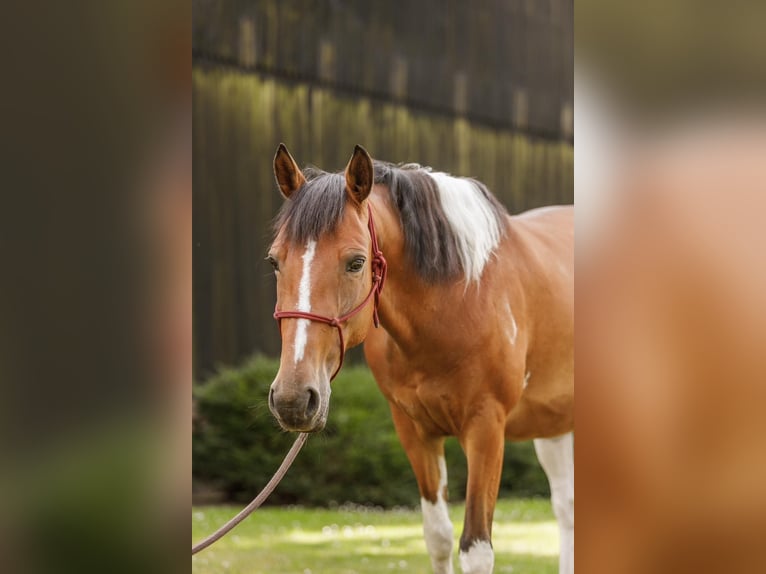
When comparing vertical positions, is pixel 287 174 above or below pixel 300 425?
above

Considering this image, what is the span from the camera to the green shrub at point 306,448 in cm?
616

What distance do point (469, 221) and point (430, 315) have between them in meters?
0.37

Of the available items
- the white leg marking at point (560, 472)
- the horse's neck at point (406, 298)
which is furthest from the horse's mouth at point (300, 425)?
the white leg marking at point (560, 472)

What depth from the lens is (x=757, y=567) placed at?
2.47 ft

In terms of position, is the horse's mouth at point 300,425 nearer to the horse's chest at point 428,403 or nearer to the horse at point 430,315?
the horse at point 430,315

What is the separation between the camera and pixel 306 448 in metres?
6.24

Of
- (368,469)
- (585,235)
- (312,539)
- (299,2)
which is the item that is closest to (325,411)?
(585,235)

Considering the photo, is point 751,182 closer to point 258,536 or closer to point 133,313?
point 133,313

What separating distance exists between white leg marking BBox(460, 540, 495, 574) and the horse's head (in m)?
0.85

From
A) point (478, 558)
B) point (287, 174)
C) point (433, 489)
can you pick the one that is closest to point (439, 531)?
point (433, 489)

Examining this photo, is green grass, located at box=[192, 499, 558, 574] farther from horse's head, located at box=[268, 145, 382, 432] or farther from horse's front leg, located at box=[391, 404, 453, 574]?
horse's head, located at box=[268, 145, 382, 432]

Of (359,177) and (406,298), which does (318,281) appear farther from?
(406,298)

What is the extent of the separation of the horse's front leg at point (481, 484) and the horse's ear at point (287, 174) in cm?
100

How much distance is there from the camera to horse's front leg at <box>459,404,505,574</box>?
2.80 metres
